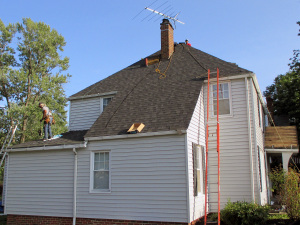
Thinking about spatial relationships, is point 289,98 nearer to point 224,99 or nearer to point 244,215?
point 224,99

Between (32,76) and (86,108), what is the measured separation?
52.8 feet

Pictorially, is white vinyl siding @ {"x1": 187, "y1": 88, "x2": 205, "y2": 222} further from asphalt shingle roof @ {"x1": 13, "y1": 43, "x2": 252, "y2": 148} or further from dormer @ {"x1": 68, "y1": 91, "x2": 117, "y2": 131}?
dormer @ {"x1": 68, "y1": 91, "x2": 117, "y2": 131}

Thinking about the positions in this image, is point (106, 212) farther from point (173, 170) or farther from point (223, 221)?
point (223, 221)

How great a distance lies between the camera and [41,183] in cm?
1252

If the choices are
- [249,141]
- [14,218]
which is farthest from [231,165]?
[14,218]

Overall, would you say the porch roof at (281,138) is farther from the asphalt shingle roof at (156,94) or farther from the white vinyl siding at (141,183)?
the white vinyl siding at (141,183)

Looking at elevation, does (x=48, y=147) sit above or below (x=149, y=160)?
above

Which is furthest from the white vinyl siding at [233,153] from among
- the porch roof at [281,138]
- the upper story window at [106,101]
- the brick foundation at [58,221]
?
the upper story window at [106,101]

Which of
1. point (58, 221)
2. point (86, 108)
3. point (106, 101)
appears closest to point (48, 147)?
point (58, 221)

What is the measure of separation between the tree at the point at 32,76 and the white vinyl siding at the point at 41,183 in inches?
586

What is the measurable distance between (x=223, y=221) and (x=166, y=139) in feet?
11.4

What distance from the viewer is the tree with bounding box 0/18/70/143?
27844 millimetres

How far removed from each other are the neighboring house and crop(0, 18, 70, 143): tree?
15669 millimetres

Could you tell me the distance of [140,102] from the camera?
12.8m
